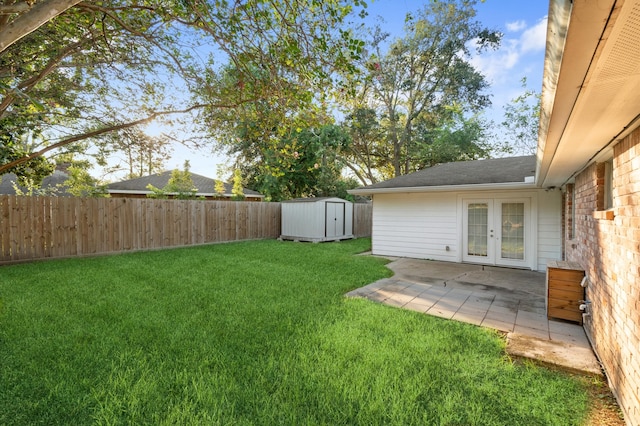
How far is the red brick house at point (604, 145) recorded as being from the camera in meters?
0.95

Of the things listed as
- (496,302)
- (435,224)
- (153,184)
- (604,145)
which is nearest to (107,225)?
(153,184)

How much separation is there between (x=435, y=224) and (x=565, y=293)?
15.8 ft

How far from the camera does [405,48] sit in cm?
1784

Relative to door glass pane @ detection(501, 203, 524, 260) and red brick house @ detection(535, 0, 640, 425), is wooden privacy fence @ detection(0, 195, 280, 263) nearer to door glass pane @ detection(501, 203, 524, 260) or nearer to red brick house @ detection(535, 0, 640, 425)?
door glass pane @ detection(501, 203, 524, 260)

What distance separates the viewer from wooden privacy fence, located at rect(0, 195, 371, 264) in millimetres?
7141

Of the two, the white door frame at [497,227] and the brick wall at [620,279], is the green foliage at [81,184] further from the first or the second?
the brick wall at [620,279]

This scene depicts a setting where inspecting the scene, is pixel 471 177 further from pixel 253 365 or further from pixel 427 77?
pixel 427 77

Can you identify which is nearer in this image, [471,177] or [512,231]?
[512,231]

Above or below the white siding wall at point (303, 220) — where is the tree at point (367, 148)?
above

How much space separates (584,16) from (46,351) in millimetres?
4297

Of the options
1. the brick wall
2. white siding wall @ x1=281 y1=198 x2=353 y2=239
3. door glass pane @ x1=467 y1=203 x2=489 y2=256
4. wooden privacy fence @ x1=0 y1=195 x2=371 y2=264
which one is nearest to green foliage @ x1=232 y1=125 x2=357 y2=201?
white siding wall @ x1=281 y1=198 x2=353 y2=239

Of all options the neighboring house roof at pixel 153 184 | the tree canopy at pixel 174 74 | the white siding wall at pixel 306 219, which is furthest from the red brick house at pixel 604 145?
the neighboring house roof at pixel 153 184

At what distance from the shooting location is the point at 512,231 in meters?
7.42

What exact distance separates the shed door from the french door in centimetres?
596
